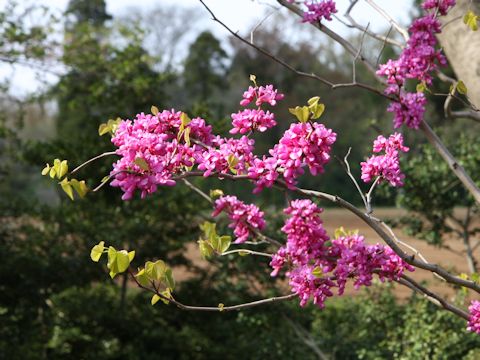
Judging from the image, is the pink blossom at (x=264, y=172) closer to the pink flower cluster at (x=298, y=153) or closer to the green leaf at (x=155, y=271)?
the pink flower cluster at (x=298, y=153)

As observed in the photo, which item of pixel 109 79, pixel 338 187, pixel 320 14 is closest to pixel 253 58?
pixel 338 187

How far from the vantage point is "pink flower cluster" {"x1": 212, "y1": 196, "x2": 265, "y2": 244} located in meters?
1.99

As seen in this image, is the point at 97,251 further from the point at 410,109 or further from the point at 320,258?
the point at 410,109

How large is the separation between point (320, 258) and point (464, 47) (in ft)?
6.44

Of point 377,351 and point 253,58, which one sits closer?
point 377,351

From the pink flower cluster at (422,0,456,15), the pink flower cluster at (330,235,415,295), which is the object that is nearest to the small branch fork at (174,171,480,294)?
the pink flower cluster at (330,235,415,295)

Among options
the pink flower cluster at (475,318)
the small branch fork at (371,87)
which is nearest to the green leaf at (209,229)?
the small branch fork at (371,87)

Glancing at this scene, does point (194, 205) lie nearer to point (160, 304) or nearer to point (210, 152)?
point (160, 304)

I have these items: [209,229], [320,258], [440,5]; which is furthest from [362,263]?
[440,5]

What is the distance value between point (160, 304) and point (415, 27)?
482 centimetres

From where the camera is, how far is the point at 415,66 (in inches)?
119

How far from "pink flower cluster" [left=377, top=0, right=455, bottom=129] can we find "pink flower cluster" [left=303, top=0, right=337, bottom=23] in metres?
0.34

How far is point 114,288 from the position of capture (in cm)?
796

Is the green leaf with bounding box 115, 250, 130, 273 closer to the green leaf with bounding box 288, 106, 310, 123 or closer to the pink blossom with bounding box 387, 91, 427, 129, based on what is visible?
the green leaf with bounding box 288, 106, 310, 123
